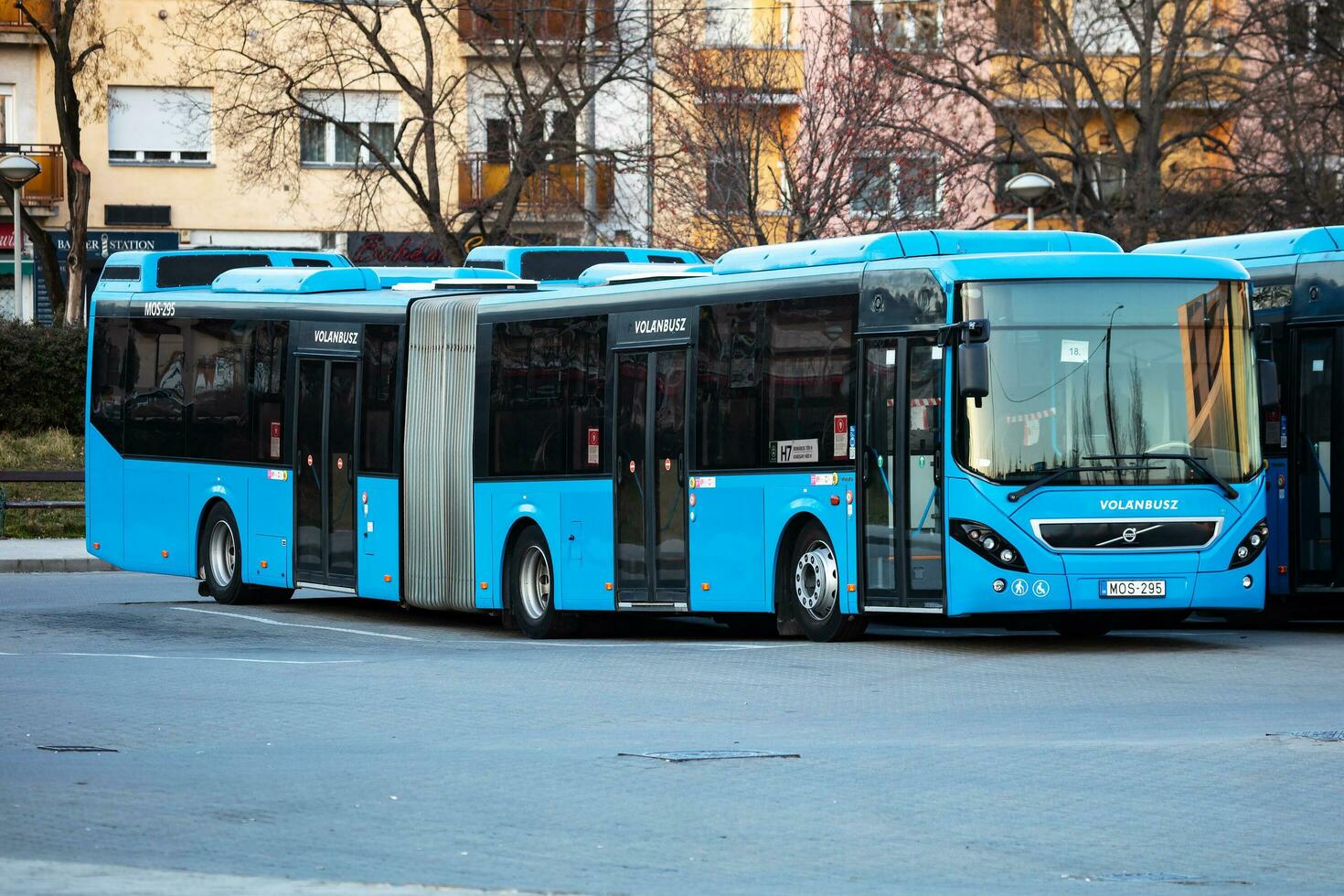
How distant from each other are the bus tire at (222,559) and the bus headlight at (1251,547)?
10.8 m

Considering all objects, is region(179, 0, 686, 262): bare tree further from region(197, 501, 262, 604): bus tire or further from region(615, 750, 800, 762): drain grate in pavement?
region(615, 750, 800, 762): drain grate in pavement

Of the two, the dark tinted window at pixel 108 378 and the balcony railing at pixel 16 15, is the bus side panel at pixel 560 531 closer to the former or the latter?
the dark tinted window at pixel 108 378

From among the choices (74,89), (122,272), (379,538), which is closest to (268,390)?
(379,538)

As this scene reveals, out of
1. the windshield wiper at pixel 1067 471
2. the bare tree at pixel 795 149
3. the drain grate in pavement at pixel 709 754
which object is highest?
the bare tree at pixel 795 149

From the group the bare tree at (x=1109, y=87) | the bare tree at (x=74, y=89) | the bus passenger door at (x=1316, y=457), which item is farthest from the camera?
the bare tree at (x=74, y=89)

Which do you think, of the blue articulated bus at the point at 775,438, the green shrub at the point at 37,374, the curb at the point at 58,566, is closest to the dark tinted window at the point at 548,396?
the blue articulated bus at the point at 775,438

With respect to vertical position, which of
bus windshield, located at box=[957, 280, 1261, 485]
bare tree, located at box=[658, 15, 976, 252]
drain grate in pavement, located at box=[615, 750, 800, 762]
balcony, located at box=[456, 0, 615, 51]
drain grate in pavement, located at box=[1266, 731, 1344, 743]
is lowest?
drain grate in pavement, located at box=[615, 750, 800, 762]

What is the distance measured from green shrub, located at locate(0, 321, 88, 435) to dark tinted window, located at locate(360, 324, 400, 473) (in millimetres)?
17750

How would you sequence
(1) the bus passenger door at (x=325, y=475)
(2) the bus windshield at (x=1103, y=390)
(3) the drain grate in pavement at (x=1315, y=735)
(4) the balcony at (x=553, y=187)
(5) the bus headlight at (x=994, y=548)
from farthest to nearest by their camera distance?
(4) the balcony at (x=553, y=187) → (1) the bus passenger door at (x=325, y=475) → (2) the bus windshield at (x=1103, y=390) → (5) the bus headlight at (x=994, y=548) → (3) the drain grate in pavement at (x=1315, y=735)

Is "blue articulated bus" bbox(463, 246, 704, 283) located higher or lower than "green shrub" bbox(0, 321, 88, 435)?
higher

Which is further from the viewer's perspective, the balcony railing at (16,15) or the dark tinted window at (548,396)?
the balcony railing at (16,15)

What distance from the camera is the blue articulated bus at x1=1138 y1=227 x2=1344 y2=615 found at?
64.4 feet

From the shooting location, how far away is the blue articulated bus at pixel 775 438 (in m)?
17.4

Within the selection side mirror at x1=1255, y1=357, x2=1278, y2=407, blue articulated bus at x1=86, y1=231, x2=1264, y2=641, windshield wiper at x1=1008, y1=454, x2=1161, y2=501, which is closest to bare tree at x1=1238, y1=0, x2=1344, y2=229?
blue articulated bus at x1=86, y1=231, x2=1264, y2=641
